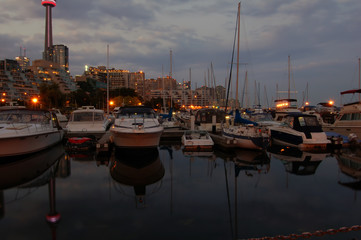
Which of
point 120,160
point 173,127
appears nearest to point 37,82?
point 173,127

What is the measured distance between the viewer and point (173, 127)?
25688 millimetres

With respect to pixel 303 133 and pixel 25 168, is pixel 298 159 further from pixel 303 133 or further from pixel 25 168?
pixel 25 168

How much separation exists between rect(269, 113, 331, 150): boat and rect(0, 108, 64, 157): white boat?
50.7 feet

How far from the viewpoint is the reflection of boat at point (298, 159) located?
39.0 ft

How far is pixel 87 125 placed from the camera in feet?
59.9

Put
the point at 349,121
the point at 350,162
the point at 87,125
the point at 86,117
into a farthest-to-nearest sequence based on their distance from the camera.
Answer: the point at 349,121 → the point at 86,117 → the point at 87,125 → the point at 350,162

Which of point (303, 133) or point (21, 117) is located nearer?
point (21, 117)

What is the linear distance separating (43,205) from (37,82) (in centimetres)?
14425

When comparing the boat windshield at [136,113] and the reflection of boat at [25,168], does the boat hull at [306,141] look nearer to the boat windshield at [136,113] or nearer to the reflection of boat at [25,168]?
the boat windshield at [136,113]

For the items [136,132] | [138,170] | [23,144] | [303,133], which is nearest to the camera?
[138,170]

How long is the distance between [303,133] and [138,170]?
11322mm

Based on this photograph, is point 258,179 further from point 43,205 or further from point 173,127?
point 173,127

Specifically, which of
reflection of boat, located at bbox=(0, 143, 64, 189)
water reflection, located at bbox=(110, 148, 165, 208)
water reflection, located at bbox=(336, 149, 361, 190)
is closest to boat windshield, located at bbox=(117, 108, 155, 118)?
water reflection, located at bbox=(110, 148, 165, 208)

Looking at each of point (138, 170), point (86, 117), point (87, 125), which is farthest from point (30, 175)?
point (86, 117)
